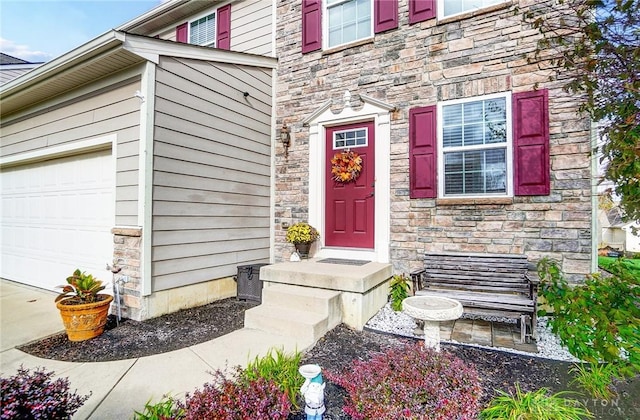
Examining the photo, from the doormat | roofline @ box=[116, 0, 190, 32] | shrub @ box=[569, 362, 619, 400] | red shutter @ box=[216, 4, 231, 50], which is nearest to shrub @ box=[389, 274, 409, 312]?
the doormat

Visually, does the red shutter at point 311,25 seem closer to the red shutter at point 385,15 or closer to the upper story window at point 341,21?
the upper story window at point 341,21

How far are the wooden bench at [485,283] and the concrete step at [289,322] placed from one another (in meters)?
1.25

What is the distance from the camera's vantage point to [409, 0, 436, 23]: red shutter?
438 centimetres

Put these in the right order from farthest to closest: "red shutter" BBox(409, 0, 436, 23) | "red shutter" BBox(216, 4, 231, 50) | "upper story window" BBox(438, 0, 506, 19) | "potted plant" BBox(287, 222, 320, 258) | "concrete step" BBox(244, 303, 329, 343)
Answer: "red shutter" BBox(216, 4, 231, 50)
"potted plant" BBox(287, 222, 320, 258)
"red shutter" BBox(409, 0, 436, 23)
"upper story window" BBox(438, 0, 506, 19)
"concrete step" BBox(244, 303, 329, 343)

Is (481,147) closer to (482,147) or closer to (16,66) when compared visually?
(482,147)

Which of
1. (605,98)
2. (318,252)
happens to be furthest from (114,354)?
(605,98)

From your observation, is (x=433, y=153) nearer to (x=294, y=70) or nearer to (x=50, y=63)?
(x=294, y=70)

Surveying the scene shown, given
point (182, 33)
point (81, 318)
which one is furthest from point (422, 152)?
point (182, 33)

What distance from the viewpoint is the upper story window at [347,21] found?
4.96 metres

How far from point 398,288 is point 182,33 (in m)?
6.80

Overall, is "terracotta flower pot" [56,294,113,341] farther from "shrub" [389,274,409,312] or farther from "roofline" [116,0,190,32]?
"roofline" [116,0,190,32]

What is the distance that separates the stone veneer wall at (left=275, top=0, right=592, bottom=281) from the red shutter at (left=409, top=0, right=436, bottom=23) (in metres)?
0.09

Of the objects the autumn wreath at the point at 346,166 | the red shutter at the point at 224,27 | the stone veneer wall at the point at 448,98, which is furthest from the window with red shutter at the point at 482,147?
the red shutter at the point at 224,27

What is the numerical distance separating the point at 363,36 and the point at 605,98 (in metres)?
3.49
